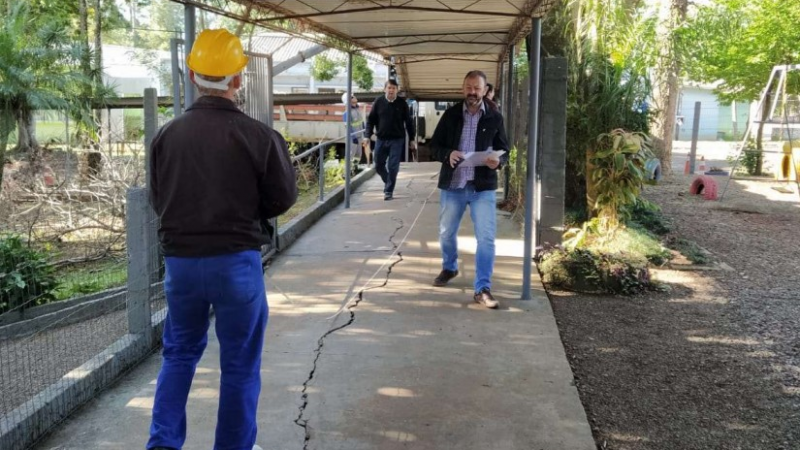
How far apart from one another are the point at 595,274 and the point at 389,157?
5.10 meters

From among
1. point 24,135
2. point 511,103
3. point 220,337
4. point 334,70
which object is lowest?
point 220,337

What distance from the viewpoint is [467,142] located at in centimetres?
556

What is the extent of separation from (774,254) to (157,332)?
697 centimetres

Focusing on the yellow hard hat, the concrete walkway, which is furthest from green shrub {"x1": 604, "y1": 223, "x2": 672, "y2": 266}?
the yellow hard hat

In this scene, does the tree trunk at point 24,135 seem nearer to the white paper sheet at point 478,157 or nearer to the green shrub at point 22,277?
the green shrub at point 22,277

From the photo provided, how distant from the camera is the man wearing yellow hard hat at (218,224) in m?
2.74

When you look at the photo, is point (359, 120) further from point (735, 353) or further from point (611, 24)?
point (735, 353)

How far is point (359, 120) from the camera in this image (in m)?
16.0

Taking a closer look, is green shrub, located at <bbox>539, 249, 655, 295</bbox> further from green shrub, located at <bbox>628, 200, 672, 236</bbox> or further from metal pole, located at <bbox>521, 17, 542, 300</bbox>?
green shrub, located at <bbox>628, 200, 672, 236</bbox>

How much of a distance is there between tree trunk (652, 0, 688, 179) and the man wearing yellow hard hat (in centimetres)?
1178

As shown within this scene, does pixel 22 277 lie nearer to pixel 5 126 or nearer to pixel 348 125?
pixel 348 125

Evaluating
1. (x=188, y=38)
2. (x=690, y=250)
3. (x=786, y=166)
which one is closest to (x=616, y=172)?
(x=690, y=250)

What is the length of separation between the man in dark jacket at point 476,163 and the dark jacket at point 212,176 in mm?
2823

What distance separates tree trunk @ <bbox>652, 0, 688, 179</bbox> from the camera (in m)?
13.5
